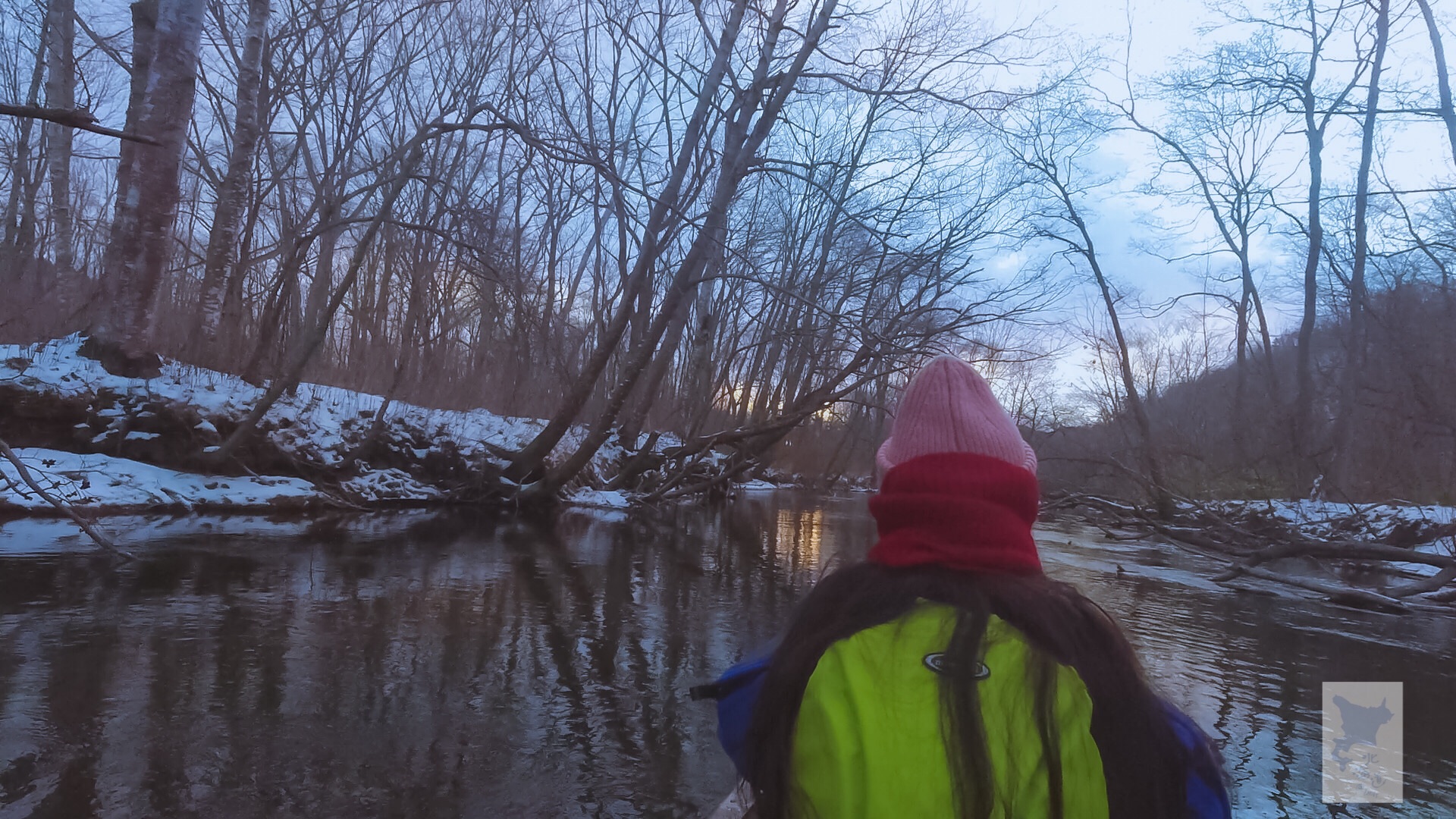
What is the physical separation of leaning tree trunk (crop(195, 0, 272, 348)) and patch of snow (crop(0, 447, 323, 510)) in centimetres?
210

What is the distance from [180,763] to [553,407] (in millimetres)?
15334

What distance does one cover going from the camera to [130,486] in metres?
9.30

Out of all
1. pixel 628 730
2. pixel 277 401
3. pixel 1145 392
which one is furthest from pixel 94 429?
pixel 1145 392

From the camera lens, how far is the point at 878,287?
17.4 m

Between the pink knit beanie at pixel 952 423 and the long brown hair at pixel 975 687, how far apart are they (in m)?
0.20

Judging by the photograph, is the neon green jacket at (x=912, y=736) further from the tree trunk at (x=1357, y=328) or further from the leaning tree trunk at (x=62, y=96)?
the tree trunk at (x=1357, y=328)

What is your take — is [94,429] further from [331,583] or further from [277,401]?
[331,583]

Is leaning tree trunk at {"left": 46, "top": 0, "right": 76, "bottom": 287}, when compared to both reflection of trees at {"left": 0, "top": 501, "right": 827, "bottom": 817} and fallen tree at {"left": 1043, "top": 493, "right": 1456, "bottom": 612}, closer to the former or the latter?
reflection of trees at {"left": 0, "top": 501, "right": 827, "bottom": 817}

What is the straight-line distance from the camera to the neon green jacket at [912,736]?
967 mm

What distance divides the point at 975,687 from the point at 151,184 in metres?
11.2

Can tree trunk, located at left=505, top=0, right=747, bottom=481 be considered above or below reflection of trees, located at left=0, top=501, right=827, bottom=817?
above
